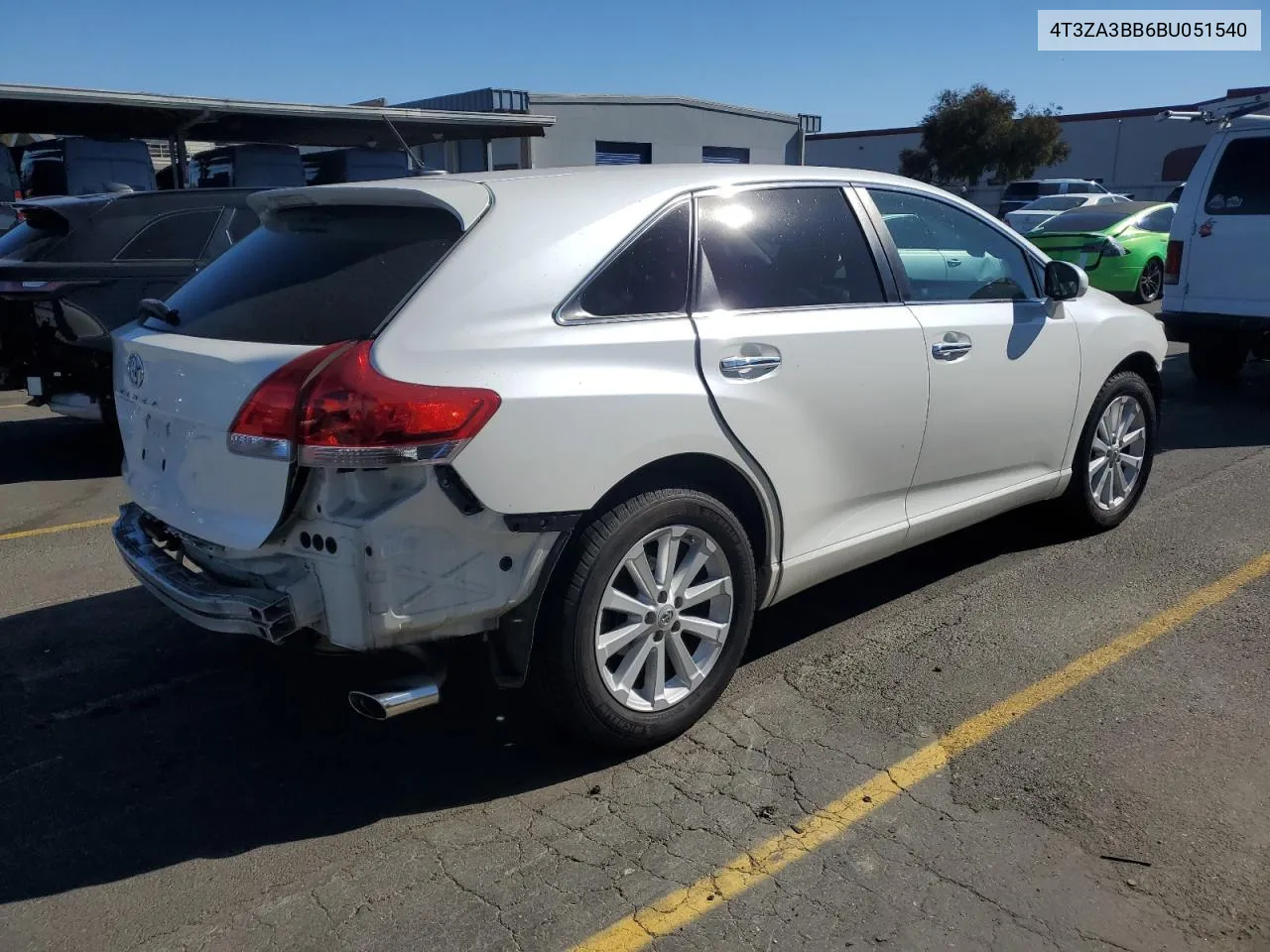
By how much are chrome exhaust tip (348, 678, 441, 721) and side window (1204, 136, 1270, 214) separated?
7910 millimetres

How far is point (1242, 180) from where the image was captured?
847 cm

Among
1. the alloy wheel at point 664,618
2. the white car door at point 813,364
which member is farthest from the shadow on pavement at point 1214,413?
the alloy wheel at point 664,618

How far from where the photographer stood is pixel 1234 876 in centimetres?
285

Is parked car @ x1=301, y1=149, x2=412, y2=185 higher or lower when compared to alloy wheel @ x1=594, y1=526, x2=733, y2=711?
higher

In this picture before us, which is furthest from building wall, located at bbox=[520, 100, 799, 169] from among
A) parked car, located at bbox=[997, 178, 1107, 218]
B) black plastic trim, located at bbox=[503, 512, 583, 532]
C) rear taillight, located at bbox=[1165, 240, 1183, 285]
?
black plastic trim, located at bbox=[503, 512, 583, 532]

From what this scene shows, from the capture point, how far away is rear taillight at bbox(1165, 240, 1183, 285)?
886 cm

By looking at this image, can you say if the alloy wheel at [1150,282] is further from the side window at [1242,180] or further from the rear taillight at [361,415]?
the rear taillight at [361,415]

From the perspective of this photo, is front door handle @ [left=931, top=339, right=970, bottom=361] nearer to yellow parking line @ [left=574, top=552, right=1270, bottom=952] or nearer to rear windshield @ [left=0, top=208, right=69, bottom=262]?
yellow parking line @ [left=574, top=552, right=1270, bottom=952]

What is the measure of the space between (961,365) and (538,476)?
2088mm

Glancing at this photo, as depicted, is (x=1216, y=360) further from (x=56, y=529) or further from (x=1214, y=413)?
(x=56, y=529)

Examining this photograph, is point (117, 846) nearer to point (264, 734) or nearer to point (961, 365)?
point (264, 734)

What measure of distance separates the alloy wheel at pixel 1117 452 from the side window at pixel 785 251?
72.7 inches

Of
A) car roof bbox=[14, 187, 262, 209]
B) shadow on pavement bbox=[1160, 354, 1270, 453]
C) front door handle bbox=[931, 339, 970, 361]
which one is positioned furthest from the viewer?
shadow on pavement bbox=[1160, 354, 1270, 453]

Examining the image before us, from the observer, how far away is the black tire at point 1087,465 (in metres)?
5.20
